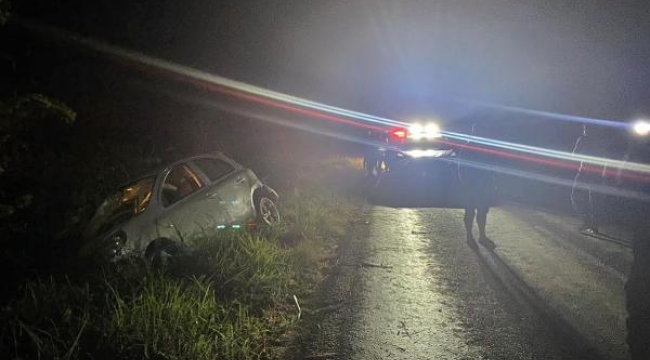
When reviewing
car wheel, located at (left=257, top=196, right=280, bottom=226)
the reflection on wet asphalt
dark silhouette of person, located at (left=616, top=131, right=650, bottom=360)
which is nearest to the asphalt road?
the reflection on wet asphalt

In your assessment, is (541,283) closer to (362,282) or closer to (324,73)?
(362,282)

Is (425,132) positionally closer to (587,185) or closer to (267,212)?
(587,185)

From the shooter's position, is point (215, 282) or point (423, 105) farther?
point (423, 105)

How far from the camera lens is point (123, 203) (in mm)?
7816

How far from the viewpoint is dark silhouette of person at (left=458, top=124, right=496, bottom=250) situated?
9.01 meters

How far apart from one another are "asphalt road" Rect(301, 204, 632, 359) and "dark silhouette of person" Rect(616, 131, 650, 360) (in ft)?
0.39

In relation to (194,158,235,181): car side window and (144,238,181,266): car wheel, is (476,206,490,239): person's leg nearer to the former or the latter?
(194,158,235,181): car side window

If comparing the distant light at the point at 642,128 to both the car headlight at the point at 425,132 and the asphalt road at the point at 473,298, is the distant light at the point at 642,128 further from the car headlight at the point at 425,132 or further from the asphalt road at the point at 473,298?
the car headlight at the point at 425,132

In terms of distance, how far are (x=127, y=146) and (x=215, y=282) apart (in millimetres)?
6617

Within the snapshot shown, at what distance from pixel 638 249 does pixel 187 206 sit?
593cm

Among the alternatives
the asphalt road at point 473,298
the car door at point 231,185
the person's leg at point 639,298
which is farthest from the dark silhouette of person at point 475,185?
the car door at point 231,185

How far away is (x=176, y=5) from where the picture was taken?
1330 cm

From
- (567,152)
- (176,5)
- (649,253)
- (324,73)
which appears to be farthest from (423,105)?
(324,73)

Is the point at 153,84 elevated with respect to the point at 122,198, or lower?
elevated
